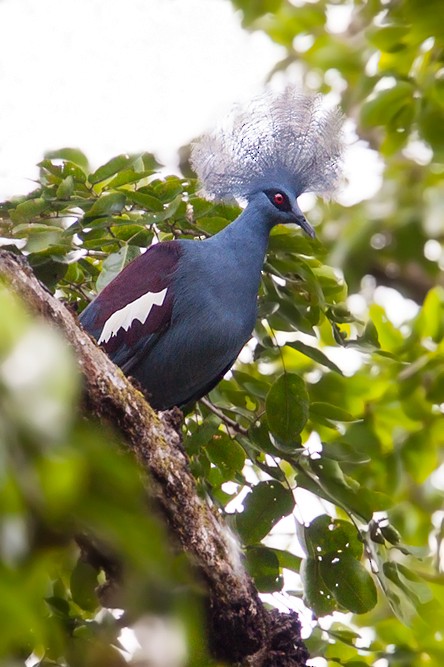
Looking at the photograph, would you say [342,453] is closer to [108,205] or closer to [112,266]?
[112,266]

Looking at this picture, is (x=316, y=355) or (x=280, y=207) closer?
(x=316, y=355)

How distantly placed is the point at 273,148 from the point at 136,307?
0.93 metres

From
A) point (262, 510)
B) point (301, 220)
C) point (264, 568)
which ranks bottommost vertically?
point (264, 568)

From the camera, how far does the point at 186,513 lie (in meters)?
1.83

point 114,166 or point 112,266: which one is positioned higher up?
point 114,166

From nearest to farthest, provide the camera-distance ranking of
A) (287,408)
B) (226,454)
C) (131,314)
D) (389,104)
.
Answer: (287,408), (226,454), (131,314), (389,104)

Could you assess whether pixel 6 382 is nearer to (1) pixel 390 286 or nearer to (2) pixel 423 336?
(2) pixel 423 336

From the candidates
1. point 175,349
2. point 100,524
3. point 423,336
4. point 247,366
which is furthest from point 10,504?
point 423,336

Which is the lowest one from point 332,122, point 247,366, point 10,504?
point 10,504

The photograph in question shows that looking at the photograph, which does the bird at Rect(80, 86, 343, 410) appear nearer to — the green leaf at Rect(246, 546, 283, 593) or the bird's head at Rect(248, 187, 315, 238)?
the bird's head at Rect(248, 187, 315, 238)

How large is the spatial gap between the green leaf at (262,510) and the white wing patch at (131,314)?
2.32ft

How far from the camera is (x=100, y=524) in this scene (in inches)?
20.2

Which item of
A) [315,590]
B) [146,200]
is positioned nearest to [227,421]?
[315,590]

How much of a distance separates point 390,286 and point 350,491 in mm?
3041
